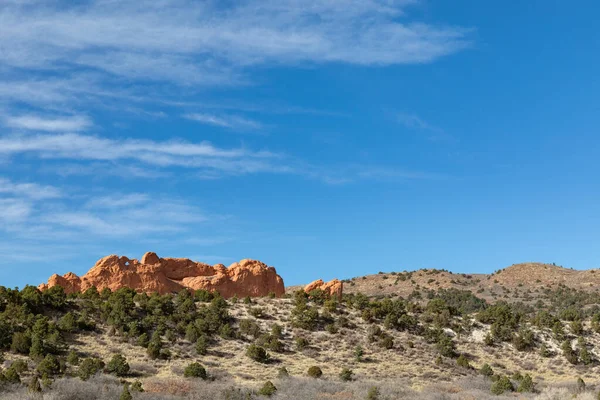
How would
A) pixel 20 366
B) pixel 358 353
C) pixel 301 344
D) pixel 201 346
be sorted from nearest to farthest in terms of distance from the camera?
pixel 20 366 < pixel 201 346 < pixel 358 353 < pixel 301 344

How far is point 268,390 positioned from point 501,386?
56.7 ft

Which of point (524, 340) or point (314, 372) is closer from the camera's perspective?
point (314, 372)

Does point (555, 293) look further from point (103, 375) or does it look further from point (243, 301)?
point (103, 375)

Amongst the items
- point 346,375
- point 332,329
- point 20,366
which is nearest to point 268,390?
point 346,375

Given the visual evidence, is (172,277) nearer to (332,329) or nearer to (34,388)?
(332,329)

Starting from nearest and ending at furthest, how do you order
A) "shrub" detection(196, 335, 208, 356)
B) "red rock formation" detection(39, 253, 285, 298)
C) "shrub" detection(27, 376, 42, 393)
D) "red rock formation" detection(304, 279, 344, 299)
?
"shrub" detection(27, 376, 42, 393)
"shrub" detection(196, 335, 208, 356)
"red rock formation" detection(39, 253, 285, 298)
"red rock formation" detection(304, 279, 344, 299)

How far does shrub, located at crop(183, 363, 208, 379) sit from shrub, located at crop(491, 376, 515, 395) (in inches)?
797

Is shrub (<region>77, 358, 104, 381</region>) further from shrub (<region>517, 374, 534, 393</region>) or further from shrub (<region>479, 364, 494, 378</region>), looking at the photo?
shrub (<region>479, 364, 494, 378</region>)

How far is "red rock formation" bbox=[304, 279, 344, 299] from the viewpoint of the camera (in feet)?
221

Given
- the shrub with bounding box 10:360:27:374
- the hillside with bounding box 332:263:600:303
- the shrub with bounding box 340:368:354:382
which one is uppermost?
the hillside with bounding box 332:263:600:303

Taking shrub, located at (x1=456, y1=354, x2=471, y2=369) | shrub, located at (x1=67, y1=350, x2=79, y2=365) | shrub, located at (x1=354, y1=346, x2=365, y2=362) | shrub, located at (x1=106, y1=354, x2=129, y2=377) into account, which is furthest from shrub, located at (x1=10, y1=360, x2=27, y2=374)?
shrub, located at (x1=456, y1=354, x2=471, y2=369)

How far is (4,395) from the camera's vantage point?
118ft

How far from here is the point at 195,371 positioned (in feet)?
147

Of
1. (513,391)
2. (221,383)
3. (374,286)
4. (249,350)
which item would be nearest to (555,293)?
(374,286)
